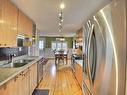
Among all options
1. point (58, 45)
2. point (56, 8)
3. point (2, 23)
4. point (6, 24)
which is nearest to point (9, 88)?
point (2, 23)

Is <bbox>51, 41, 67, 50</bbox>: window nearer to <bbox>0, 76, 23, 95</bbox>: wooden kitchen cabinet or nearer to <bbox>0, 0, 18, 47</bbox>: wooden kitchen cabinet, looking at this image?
<bbox>0, 0, 18, 47</bbox>: wooden kitchen cabinet

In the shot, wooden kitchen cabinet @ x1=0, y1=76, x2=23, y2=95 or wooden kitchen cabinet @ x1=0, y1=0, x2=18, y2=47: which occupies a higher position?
wooden kitchen cabinet @ x1=0, y1=0, x2=18, y2=47

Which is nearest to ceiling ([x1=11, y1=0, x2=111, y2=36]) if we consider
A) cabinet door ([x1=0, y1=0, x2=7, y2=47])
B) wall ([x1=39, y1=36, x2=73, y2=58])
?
cabinet door ([x1=0, y1=0, x2=7, y2=47])

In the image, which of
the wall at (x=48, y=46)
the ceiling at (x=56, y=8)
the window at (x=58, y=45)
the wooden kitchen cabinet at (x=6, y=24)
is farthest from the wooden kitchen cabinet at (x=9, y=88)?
the window at (x=58, y=45)

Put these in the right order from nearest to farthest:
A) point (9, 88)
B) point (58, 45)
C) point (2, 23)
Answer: point (9, 88)
point (2, 23)
point (58, 45)

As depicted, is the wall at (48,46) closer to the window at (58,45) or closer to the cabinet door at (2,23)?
the window at (58,45)

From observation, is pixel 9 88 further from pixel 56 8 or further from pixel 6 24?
pixel 56 8

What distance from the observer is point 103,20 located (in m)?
1.20

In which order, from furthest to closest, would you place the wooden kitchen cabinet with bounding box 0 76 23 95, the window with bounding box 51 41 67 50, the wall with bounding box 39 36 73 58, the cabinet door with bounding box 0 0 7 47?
1. the window with bounding box 51 41 67 50
2. the wall with bounding box 39 36 73 58
3. the cabinet door with bounding box 0 0 7 47
4. the wooden kitchen cabinet with bounding box 0 76 23 95

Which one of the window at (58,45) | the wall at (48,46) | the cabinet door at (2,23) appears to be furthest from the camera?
the window at (58,45)

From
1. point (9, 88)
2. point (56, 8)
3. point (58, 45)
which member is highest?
point (56, 8)

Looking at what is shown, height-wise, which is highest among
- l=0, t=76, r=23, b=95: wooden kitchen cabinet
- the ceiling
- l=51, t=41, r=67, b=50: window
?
the ceiling

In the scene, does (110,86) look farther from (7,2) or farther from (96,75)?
(7,2)

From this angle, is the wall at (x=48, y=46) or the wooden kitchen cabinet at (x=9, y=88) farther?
the wall at (x=48, y=46)
